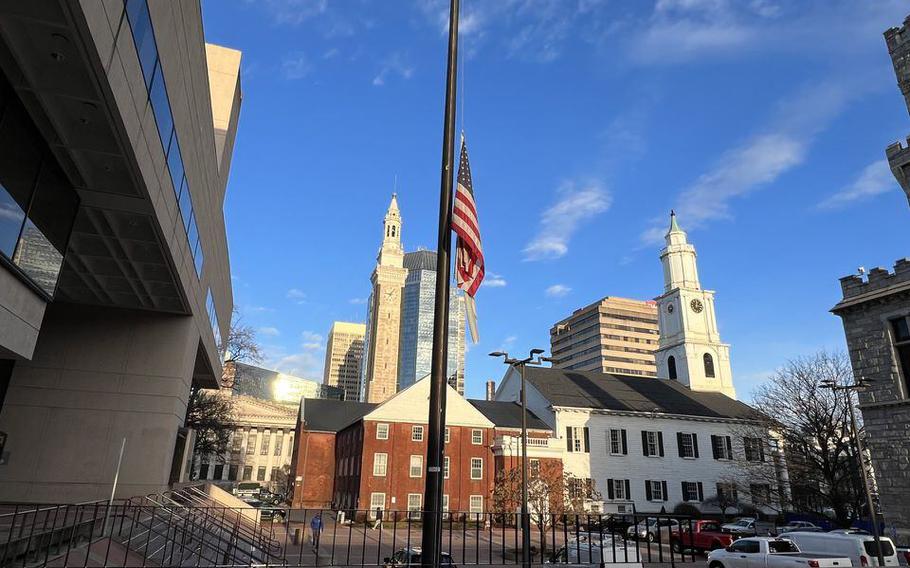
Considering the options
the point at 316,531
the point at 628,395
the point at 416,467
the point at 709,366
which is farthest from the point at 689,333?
the point at 316,531

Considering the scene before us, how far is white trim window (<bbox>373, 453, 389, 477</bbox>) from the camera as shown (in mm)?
48438

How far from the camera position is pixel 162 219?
13930mm

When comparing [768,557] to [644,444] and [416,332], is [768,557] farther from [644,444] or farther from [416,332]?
[416,332]

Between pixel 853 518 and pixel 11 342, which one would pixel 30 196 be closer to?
pixel 11 342

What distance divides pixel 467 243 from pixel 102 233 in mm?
10152

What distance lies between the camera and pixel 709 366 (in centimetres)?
6838

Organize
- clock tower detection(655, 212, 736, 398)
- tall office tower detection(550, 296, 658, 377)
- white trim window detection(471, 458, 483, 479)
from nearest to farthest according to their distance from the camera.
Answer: white trim window detection(471, 458, 483, 479)
clock tower detection(655, 212, 736, 398)
tall office tower detection(550, 296, 658, 377)

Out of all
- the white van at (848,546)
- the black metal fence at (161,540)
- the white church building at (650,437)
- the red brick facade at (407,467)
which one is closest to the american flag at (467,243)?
A: the black metal fence at (161,540)

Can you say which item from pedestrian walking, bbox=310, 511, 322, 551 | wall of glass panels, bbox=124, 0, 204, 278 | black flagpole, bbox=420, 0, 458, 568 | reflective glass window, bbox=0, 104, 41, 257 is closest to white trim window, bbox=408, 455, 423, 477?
pedestrian walking, bbox=310, 511, 322, 551

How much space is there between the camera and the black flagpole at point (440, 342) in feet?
25.1

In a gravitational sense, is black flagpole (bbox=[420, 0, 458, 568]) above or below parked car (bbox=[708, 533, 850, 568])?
above

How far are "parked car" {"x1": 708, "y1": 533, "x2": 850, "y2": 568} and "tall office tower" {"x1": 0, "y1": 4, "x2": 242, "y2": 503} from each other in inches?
751

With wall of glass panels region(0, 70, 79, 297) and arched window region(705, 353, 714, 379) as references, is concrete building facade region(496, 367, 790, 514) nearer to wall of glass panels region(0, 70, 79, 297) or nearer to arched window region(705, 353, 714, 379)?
arched window region(705, 353, 714, 379)

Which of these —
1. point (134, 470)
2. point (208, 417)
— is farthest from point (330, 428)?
point (134, 470)
